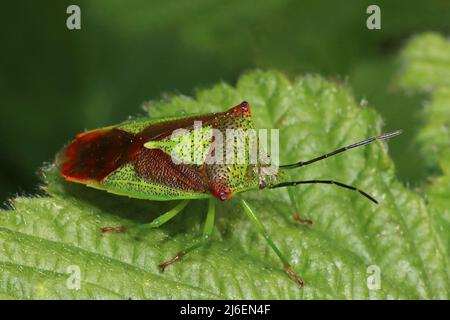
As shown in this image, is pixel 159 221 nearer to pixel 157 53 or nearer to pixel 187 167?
pixel 187 167

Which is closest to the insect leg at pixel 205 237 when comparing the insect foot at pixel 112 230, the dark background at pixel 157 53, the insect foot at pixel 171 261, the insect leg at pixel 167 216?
the insect foot at pixel 171 261

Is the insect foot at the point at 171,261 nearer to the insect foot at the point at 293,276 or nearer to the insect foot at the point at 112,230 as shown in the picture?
the insect foot at the point at 112,230

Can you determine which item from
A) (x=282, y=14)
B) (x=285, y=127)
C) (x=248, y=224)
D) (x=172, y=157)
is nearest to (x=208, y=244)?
(x=248, y=224)

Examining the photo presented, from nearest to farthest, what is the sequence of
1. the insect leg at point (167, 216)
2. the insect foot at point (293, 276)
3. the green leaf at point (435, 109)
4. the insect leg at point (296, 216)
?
the insect foot at point (293, 276) → the insect leg at point (167, 216) → the insect leg at point (296, 216) → the green leaf at point (435, 109)

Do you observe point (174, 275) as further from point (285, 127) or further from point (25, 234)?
point (285, 127)

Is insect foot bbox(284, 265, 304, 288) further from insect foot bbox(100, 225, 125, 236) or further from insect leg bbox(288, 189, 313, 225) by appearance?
insect foot bbox(100, 225, 125, 236)

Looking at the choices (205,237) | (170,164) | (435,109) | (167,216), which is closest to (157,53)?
(435,109)

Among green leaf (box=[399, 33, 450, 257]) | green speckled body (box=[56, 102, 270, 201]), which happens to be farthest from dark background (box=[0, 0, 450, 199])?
green speckled body (box=[56, 102, 270, 201])

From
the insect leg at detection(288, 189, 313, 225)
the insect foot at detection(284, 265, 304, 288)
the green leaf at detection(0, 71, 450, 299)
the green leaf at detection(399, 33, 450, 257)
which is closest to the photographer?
the green leaf at detection(0, 71, 450, 299)
